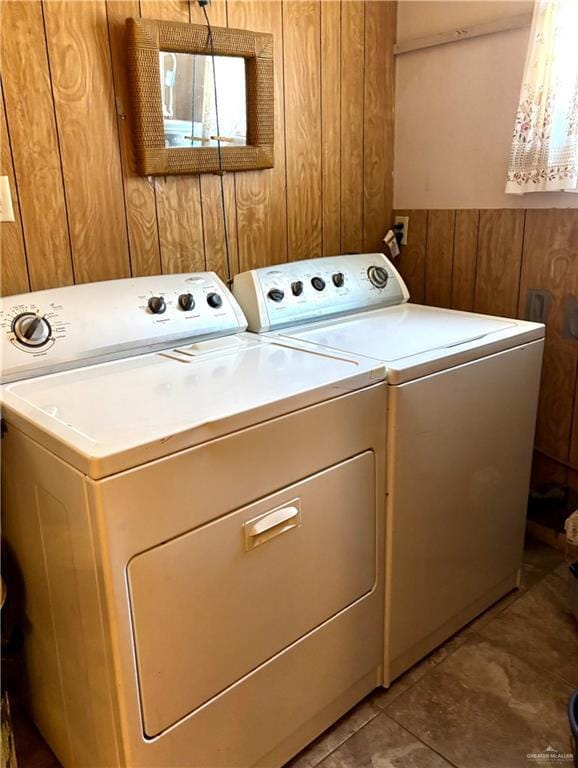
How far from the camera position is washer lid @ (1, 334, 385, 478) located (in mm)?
1056

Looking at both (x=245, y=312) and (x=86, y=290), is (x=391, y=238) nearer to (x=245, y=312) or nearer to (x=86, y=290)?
(x=245, y=312)

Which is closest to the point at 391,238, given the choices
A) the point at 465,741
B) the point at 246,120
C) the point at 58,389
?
the point at 246,120

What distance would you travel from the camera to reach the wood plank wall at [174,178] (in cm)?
157

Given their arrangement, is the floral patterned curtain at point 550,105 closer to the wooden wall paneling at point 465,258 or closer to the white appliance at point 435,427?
the wooden wall paneling at point 465,258

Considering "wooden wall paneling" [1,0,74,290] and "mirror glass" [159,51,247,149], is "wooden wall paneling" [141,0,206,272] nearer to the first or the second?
"mirror glass" [159,51,247,149]

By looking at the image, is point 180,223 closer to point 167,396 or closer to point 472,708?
point 167,396

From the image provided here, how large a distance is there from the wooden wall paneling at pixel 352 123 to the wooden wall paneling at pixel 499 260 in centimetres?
47

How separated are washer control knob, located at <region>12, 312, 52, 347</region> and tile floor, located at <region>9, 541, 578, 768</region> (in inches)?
40.0

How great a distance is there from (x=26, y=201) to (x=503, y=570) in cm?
179

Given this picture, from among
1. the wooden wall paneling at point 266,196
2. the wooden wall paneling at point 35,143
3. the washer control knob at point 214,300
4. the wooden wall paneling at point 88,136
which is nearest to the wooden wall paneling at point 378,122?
the wooden wall paneling at point 266,196

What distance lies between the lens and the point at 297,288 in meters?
1.92

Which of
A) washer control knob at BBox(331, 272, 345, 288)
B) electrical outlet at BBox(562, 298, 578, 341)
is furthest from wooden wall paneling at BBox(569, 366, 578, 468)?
washer control knob at BBox(331, 272, 345, 288)

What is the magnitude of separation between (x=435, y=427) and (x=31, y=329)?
102cm

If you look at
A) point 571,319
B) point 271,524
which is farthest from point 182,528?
point 571,319
